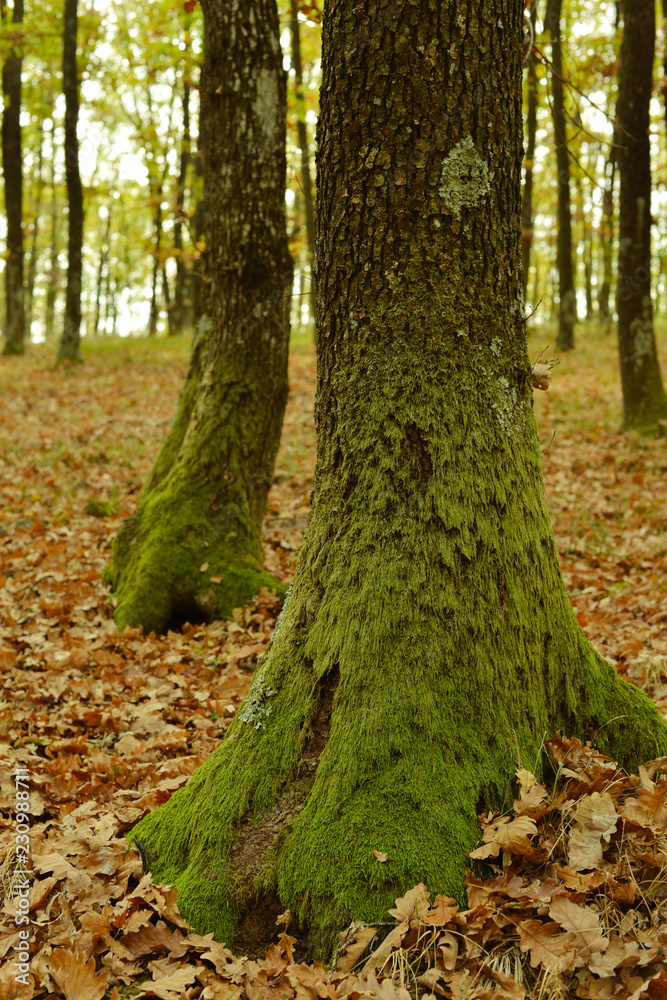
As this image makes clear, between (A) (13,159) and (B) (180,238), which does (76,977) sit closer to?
(A) (13,159)

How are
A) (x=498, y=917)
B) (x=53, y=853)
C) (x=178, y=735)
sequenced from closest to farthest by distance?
(x=498, y=917) → (x=53, y=853) → (x=178, y=735)

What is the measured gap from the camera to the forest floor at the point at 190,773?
2.14 metres

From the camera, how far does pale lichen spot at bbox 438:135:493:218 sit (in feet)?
8.26

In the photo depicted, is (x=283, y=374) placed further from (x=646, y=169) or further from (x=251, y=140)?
(x=646, y=169)

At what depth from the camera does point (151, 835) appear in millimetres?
2877

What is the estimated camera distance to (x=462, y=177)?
2531 mm

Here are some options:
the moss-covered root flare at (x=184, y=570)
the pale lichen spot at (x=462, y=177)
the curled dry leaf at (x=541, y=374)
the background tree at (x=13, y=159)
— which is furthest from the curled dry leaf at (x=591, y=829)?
the background tree at (x=13, y=159)

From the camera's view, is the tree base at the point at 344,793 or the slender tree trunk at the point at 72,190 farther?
the slender tree trunk at the point at 72,190

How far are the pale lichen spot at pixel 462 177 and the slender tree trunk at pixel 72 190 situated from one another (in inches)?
637

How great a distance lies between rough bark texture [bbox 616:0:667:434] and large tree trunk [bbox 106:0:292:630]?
225 inches

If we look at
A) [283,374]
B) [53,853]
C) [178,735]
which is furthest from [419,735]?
[283,374]

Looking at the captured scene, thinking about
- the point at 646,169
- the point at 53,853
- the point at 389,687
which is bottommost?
the point at 53,853

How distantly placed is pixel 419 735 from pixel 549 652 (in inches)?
25.3

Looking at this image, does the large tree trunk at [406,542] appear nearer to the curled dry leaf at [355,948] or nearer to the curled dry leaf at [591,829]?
the curled dry leaf at [355,948]
